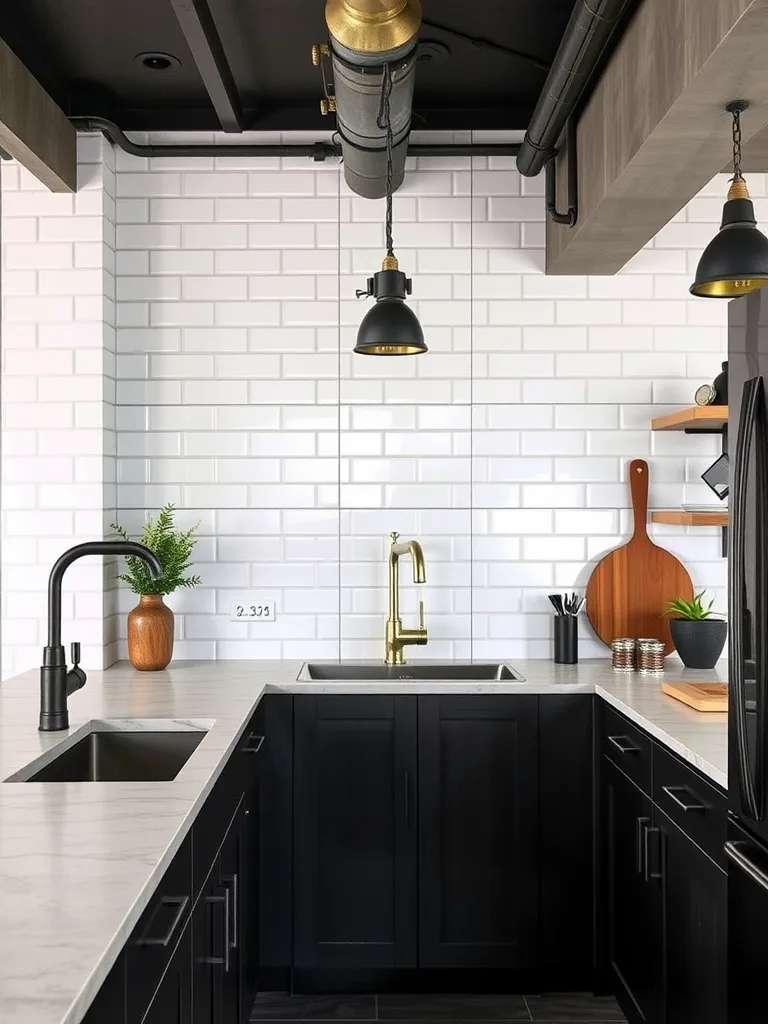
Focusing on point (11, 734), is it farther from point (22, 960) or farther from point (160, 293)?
point (160, 293)

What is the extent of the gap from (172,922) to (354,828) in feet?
5.27

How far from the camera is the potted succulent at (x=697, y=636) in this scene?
3.45 metres

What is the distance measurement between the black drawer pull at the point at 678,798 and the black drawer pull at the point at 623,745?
0.84 feet

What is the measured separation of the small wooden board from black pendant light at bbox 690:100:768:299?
1092mm

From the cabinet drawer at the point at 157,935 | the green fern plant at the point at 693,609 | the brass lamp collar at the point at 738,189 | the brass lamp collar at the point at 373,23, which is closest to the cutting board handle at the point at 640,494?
the green fern plant at the point at 693,609

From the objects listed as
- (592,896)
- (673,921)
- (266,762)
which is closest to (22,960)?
(673,921)

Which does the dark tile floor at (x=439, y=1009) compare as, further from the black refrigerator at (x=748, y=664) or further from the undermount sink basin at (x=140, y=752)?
the black refrigerator at (x=748, y=664)

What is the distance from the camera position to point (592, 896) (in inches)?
127

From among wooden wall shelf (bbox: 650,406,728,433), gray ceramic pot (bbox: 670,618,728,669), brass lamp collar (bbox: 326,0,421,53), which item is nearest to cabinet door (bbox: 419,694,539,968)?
gray ceramic pot (bbox: 670,618,728,669)

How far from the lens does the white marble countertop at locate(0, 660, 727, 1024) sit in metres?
1.20

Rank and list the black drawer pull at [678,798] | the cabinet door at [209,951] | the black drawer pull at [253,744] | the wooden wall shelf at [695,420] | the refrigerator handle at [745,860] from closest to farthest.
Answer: the refrigerator handle at [745,860] < the cabinet door at [209,951] < the black drawer pull at [678,798] < the black drawer pull at [253,744] < the wooden wall shelf at [695,420]

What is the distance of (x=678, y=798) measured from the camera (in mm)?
2408

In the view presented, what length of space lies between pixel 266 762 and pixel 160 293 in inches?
69.8

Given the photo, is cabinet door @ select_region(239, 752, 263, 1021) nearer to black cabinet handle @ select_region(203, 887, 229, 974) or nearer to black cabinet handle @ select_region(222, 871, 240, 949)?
black cabinet handle @ select_region(222, 871, 240, 949)
